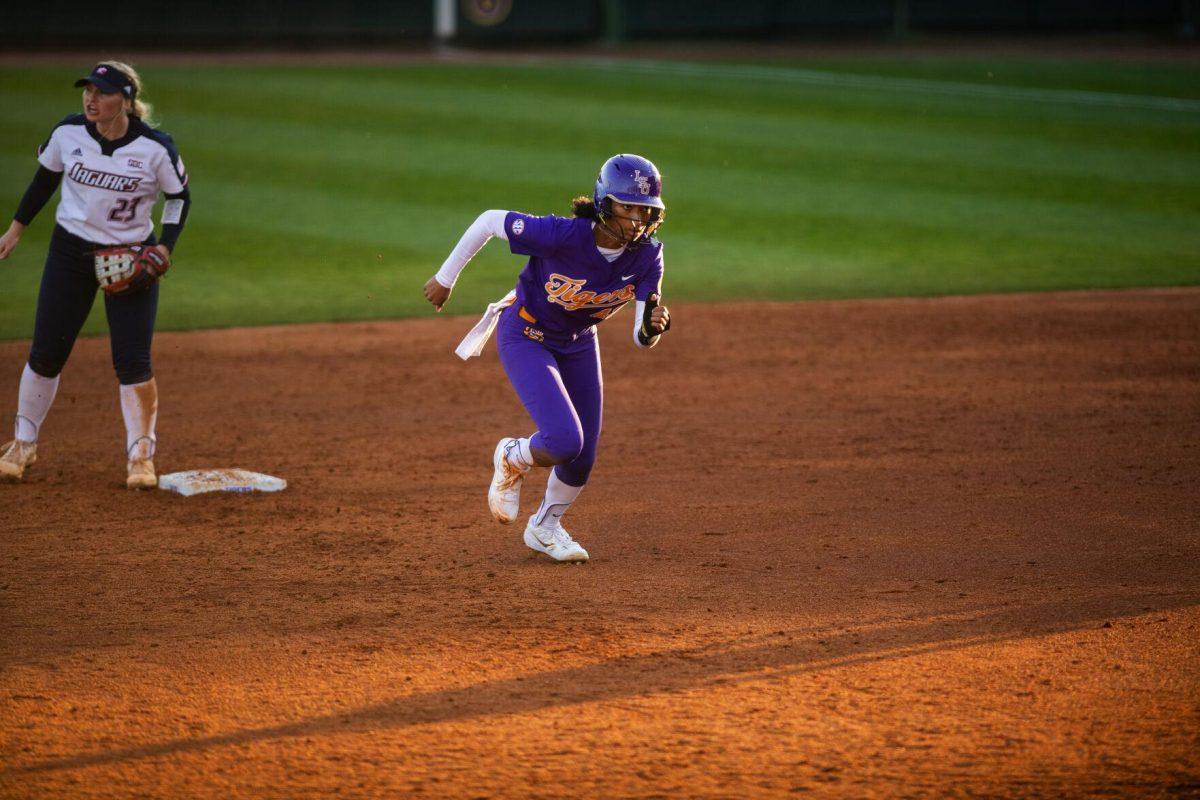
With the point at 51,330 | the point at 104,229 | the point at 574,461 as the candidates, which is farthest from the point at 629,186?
the point at 51,330

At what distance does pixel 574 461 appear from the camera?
636 centimetres

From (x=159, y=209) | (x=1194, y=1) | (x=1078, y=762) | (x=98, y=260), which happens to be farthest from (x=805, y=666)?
(x=1194, y=1)

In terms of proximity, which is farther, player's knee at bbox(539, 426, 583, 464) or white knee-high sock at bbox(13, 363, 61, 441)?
white knee-high sock at bbox(13, 363, 61, 441)

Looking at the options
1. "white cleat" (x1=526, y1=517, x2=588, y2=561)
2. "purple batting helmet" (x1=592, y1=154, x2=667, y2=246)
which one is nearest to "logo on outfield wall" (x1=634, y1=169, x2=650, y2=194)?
"purple batting helmet" (x1=592, y1=154, x2=667, y2=246)

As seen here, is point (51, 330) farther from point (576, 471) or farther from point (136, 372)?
point (576, 471)

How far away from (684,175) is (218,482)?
34.1ft

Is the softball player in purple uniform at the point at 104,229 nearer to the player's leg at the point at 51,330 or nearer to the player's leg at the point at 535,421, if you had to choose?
the player's leg at the point at 51,330

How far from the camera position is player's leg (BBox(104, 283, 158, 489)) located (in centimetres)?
733

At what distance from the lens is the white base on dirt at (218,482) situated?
7.45 meters

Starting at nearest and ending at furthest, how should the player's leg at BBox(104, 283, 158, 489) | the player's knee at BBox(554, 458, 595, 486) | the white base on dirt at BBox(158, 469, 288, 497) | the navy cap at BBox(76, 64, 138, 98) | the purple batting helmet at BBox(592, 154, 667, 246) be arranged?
the purple batting helmet at BBox(592, 154, 667, 246) < the player's knee at BBox(554, 458, 595, 486) < the navy cap at BBox(76, 64, 138, 98) < the player's leg at BBox(104, 283, 158, 489) < the white base on dirt at BBox(158, 469, 288, 497)

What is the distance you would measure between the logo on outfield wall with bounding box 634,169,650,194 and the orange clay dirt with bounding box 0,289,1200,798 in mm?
1732

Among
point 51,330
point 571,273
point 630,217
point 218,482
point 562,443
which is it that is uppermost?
point 630,217

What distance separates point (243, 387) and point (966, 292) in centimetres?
662

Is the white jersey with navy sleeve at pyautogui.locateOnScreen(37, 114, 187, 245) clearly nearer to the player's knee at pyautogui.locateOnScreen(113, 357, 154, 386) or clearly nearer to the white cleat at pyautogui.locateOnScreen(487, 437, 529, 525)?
the player's knee at pyautogui.locateOnScreen(113, 357, 154, 386)
